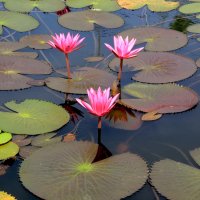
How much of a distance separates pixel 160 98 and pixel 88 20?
147 cm

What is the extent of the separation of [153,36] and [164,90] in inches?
35.1

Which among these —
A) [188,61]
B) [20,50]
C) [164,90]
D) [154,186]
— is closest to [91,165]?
[154,186]

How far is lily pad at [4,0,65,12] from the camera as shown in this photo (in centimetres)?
405

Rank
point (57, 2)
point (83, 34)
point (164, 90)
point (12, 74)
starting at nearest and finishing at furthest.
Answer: point (164, 90), point (12, 74), point (83, 34), point (57, 2)

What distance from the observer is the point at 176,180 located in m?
1.94

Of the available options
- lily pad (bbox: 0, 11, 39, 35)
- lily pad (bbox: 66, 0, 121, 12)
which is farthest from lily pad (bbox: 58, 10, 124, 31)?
lily pad (bbox: 0, 11, 39, 35)

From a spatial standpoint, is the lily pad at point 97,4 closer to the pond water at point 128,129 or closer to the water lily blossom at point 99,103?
the pond water at point 128,129

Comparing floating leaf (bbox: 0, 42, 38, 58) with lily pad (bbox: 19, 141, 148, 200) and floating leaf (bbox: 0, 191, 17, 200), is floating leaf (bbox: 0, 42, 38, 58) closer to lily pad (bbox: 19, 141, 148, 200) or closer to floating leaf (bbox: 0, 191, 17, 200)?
lily pad (bbox: 19, 141, 148, 200)

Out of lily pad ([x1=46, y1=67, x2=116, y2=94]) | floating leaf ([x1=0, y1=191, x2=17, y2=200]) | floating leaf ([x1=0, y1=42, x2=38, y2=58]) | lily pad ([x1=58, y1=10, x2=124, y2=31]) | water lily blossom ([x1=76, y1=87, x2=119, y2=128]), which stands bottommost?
lily pad ([x1=58, y1=10, x2=124, y2=31])

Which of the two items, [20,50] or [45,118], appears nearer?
[45,118]

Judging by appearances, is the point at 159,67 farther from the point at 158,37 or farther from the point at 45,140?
the point at 45,140

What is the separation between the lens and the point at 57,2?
13.8 feet

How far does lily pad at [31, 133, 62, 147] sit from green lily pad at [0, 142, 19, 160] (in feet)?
0.33

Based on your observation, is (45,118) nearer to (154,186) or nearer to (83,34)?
(154,186)
